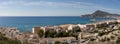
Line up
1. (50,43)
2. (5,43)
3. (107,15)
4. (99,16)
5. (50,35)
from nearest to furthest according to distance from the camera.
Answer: (5,43) < (50,43) < (50,35) < (107,15) < (99,16)

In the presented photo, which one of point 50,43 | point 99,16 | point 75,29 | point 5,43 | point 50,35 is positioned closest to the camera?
point 5,43

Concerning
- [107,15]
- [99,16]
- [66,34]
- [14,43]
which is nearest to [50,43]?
[14,43]

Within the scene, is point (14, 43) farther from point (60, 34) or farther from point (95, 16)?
point (95, 16)

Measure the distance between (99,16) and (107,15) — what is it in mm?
4557

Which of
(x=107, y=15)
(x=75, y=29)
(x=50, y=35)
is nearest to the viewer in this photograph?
(x=50, y=35)

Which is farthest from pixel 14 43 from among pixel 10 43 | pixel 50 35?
pixel 50 35

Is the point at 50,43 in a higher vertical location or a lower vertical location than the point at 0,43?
lower

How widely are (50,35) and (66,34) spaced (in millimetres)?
835

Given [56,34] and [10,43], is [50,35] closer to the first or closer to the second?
[56,34]

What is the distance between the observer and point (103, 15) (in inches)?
1861

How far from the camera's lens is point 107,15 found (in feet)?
146

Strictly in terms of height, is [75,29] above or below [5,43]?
below

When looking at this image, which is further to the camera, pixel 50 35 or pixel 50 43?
pixel 50 35

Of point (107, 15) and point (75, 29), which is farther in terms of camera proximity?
point (107, 15)
